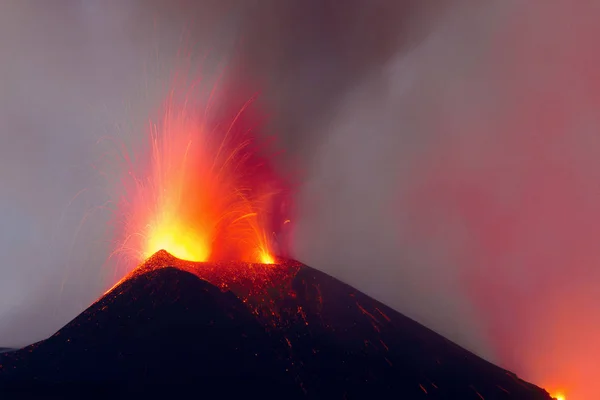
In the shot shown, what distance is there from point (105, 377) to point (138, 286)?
9.27 ft

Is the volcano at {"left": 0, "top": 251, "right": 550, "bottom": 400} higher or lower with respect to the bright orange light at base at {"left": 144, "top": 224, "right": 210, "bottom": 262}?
lower

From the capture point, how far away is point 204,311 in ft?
33.0

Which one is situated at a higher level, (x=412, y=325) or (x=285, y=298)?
(x=285, y=298)

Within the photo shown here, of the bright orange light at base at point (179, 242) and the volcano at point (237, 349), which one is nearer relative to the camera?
the volcano at point (237, 349)

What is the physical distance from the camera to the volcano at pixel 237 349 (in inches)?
325

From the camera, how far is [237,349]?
931 cm

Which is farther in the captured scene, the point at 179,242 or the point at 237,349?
the point at 179,242

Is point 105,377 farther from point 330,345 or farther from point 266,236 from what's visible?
point 266,236

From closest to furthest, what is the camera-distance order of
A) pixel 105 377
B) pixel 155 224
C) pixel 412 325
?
pixel 105 377, pixel 412 325, pixel 155 224

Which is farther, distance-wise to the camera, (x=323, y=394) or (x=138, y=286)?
(x=138, y=286)

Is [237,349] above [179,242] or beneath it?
beneath

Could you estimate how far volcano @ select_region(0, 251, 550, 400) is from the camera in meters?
8.27

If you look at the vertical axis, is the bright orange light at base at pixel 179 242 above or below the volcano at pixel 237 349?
above

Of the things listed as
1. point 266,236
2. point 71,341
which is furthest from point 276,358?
point 266,236
